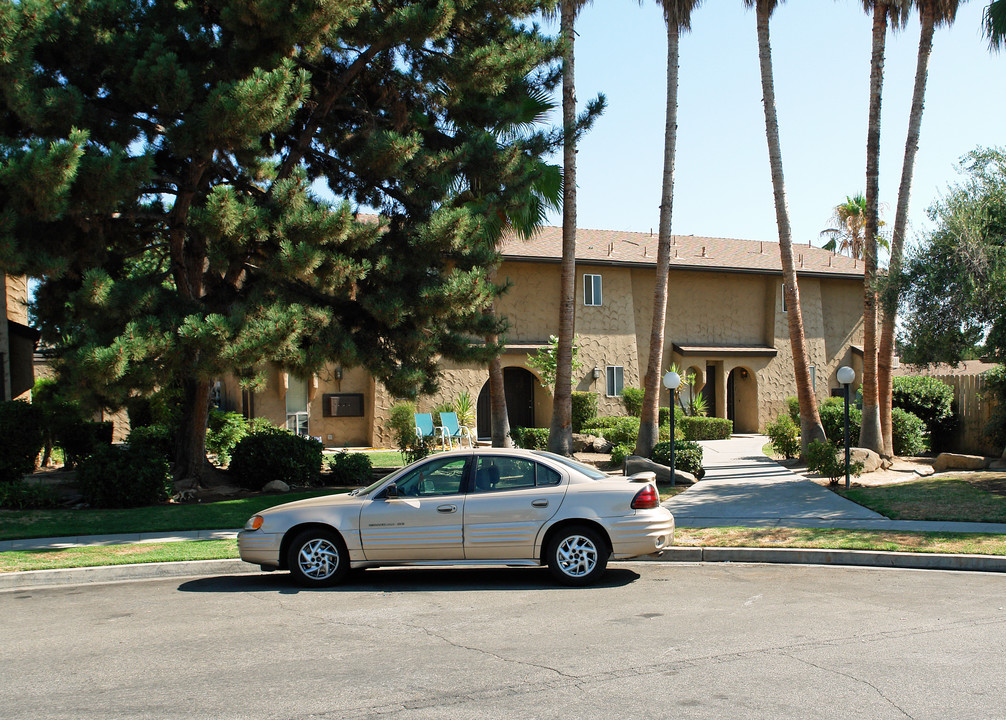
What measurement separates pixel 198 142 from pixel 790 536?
10607 mm

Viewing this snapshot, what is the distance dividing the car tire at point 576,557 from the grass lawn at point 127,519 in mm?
6018

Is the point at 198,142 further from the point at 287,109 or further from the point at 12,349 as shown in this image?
the point at 12,349

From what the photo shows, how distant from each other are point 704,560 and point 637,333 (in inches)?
808

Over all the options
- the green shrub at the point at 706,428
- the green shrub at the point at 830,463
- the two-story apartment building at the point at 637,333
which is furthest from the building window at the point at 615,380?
the green shrub at the point at 830,463

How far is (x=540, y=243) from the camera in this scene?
3019cm

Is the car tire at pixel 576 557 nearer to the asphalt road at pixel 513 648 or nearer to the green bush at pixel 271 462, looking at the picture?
the asphalt road at pixel 513 648

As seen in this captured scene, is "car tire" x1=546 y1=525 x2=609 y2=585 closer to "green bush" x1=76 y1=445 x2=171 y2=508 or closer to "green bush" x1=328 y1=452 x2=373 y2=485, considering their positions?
"green bush" x1=76 y1=445 x2=171 y2=508

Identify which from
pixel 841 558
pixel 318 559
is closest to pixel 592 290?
pixel 841 558

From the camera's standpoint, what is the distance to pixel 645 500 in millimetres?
8945

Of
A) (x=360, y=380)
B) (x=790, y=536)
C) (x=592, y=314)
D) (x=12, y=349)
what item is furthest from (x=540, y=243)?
(x=790, y=536)

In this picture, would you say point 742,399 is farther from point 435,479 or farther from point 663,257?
point 435,479

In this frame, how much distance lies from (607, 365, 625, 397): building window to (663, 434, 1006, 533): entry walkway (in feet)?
34.5

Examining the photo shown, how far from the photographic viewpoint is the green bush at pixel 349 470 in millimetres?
17219

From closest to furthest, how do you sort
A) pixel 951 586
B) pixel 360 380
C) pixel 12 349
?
pixel 951 586, pixel 12 349, pixel 360 380
